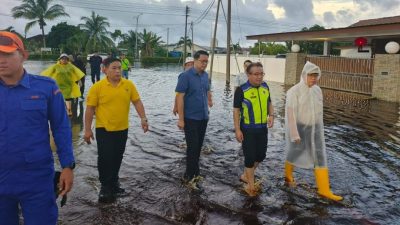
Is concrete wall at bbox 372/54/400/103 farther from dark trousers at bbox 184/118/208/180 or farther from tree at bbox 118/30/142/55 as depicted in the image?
tree at bbox 118/30/142/55

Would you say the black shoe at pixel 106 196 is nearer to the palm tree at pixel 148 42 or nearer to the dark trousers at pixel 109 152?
the dark trousers at pixel 109 152

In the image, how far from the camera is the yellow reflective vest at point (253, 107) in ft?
17.7

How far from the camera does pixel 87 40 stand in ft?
214

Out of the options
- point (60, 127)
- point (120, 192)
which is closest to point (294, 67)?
point (120, 192)

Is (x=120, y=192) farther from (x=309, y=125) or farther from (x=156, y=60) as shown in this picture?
(x=156, y=60)

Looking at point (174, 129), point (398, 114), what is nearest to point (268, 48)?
point (398, 114)

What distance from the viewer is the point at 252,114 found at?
538cm

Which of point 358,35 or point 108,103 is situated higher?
point 358,35

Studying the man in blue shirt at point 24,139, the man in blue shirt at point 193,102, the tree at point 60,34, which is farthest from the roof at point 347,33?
the tree at point 60,34

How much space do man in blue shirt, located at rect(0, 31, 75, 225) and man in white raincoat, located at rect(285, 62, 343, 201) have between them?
342 cm

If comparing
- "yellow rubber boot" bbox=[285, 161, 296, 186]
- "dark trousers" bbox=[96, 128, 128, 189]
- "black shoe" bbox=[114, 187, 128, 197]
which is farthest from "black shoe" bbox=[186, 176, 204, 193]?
"yellow rubber boot" bbox=[285, 161, 296, 186]

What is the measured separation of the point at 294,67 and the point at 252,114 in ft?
68.1

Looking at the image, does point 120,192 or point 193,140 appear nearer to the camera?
point 120,192

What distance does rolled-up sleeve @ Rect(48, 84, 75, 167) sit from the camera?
3.03m
